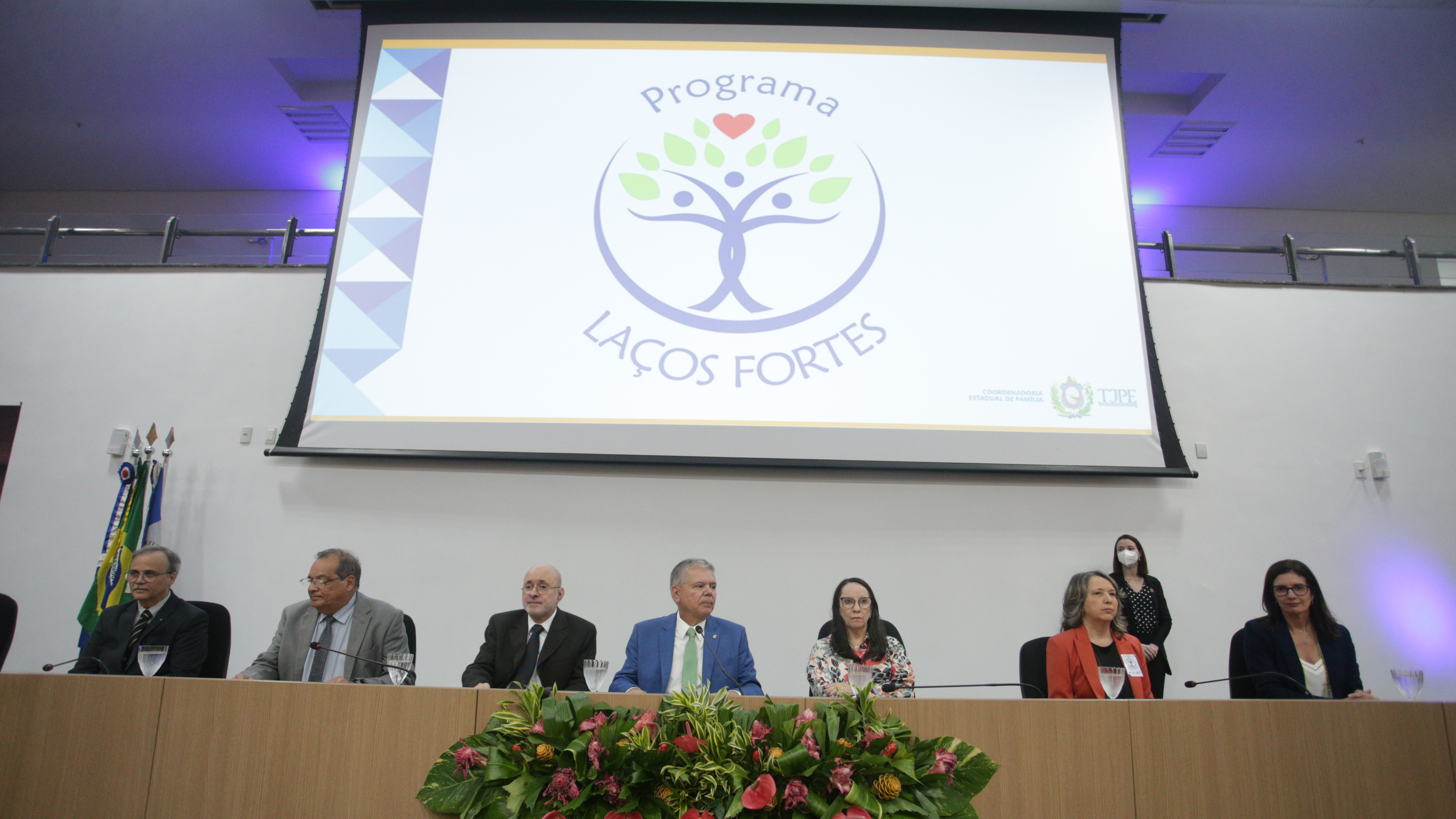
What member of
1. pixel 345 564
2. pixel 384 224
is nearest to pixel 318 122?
pixel 384 224

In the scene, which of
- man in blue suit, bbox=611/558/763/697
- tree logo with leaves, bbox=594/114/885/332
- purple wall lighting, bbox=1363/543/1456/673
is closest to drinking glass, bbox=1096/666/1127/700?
man in blue suit, bbox=611/558/763/697

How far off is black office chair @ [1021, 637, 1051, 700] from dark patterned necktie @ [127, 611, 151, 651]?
3.27m

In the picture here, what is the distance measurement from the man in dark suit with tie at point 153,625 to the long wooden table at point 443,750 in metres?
1.22

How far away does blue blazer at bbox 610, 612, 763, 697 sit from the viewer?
2814mm

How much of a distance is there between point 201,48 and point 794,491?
4.83m

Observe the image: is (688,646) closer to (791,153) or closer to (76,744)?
(76,744)

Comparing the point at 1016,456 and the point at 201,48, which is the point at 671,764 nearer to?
the point at 1016,456

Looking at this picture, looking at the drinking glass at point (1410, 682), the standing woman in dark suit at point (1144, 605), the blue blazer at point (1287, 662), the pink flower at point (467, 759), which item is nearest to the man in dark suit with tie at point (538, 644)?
the pink flower at point (467, 759)

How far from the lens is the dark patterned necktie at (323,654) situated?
2924 millimetres

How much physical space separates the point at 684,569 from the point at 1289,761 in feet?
5.98

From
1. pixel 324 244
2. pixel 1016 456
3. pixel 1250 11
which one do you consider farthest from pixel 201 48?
pixel 1250 11

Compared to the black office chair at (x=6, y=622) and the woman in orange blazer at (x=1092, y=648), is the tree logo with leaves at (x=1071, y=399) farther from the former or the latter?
the black office chair at (x=6, y=622)

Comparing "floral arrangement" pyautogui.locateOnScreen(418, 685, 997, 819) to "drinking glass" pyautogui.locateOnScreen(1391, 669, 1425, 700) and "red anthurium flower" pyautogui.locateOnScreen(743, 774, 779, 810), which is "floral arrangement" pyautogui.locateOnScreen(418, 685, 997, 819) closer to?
"red anthurium flower" pyautogui.locateOnScreen(743, 774, 779, 810)

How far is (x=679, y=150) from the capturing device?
4.04 metres
